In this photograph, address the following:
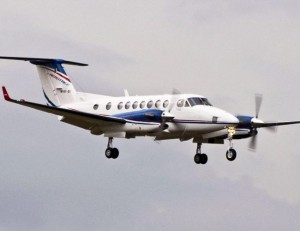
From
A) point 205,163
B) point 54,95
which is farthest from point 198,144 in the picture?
point 54,95

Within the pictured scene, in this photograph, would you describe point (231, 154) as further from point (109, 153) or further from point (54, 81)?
point (54, 81)

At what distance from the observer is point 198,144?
51094 millimetres

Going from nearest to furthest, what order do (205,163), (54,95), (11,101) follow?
(11,101) → (205,163) → (54,95)

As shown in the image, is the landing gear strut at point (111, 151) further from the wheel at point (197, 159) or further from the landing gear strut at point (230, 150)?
the landing gear strut at point (230, 150)

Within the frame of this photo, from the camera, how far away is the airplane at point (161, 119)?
159 ft

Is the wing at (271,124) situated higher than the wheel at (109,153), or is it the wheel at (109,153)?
the wing at (271,124)

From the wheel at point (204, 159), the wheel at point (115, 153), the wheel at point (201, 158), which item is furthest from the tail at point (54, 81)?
the wheel at point (204, 159)

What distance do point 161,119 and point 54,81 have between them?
10088 millimetres

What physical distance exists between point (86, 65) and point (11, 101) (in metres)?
11.4

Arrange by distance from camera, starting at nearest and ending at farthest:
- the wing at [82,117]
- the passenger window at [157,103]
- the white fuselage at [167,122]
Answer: the white fuselage at [167,122]
the passenger window at [157,103]
the wing at [82,117]

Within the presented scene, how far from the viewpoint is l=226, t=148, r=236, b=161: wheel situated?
156 feet

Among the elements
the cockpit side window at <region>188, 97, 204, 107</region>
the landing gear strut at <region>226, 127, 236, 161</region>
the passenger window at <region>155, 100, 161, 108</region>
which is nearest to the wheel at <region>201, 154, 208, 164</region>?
the landing gear strut at <region>226, 127, 236, 161</region>

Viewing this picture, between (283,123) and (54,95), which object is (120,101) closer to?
(54,95)

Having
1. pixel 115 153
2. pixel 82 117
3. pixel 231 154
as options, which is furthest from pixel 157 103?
pixel 231 154
